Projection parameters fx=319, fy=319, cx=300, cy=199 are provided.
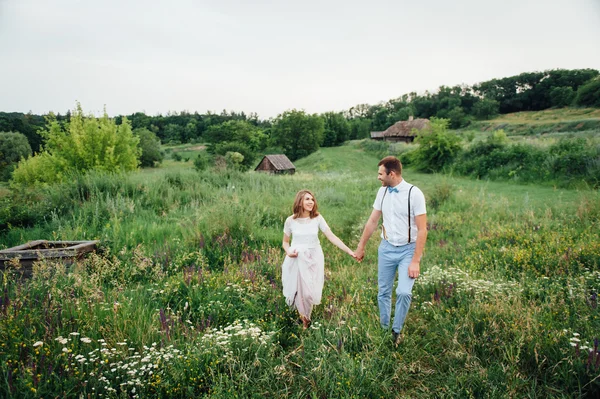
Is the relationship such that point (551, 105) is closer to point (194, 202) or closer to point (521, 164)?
point (521, 164)

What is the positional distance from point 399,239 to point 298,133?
66789mm

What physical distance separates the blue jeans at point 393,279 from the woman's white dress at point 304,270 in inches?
32.2

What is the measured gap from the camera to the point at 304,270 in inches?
169

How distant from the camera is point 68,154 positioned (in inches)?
653

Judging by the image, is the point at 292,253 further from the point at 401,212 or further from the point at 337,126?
the point at 337,126

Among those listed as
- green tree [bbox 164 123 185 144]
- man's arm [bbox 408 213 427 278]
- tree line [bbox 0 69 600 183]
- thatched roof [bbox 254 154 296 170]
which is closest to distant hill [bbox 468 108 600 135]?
tree line [bbox 0 69 600 183]

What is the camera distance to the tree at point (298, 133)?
68.4 metres

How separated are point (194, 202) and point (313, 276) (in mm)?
7751

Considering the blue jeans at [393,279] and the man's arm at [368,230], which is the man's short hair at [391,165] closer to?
the man's arm at [368,230]

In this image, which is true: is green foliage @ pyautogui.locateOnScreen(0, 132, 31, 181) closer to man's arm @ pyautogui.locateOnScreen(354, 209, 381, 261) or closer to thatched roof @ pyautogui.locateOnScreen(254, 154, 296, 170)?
thatched roof @ pyautogui.locateOnScreen(254, 154, 296, 170)

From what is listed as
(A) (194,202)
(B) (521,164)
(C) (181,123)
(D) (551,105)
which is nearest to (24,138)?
(C) (181,123)

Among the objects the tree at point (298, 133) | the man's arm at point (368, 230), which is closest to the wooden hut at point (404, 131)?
the tree at point (298, 133)

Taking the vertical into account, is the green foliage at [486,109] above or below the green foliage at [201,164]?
above

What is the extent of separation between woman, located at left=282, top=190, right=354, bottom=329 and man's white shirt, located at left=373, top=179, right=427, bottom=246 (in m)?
0.67
